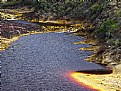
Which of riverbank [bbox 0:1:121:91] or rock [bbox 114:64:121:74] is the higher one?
riverbank [bbox 0:1:121:91]

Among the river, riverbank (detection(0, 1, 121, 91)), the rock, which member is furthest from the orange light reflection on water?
the rock

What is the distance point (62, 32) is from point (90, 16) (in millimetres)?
30200

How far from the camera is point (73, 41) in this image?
14075 centimetres

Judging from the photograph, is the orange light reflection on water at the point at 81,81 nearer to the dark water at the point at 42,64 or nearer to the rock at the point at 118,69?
the dark water at the point at 42,64

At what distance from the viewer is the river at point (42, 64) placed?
7738cm

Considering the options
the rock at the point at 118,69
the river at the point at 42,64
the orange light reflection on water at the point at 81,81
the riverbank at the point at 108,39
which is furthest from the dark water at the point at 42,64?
the riverbank at the point at 108,39

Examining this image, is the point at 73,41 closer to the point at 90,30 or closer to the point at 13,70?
the point at 90,30

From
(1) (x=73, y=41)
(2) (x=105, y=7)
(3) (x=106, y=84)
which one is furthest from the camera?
(2) (x=105, y=7)

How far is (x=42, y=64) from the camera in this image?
97.9m

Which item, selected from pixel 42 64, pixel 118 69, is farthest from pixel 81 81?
pixel 42 64

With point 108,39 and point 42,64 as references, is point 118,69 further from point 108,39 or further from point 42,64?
point 108,39

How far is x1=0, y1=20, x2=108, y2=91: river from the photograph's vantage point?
7738 cm

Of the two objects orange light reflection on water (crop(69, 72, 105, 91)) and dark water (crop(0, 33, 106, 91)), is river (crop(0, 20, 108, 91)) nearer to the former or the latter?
dark water (crop(0, 33, 106, 91))

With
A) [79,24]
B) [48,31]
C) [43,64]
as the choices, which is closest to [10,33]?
[48,31]
